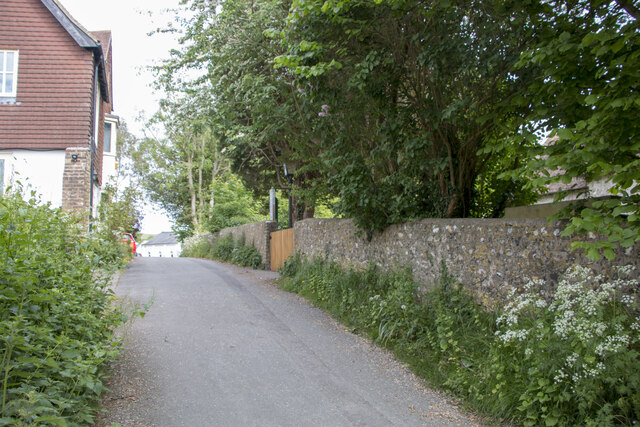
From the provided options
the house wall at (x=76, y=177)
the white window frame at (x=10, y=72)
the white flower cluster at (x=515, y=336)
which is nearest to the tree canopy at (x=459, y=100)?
→ the white flower cluster at (x=515, y=336)

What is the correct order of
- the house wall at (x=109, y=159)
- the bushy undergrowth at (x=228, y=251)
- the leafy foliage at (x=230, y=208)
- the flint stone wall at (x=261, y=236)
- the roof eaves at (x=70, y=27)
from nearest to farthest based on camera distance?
the roof eaves at (x=70, y=27), the flint stone wall at (x=261, y=236), the bushy undergrowth at (x=228, y=251), the house wall at (x=109, y=159), the leafy foliage at (x=230, y=208)

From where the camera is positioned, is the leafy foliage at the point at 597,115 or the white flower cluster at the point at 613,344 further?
the leafy foliage at the point at 597,115

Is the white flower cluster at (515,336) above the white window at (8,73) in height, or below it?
below

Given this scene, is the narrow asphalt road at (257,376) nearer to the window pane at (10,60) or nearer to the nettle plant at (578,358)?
the nettle plant at (578,358)

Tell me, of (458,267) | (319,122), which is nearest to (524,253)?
(458,267)

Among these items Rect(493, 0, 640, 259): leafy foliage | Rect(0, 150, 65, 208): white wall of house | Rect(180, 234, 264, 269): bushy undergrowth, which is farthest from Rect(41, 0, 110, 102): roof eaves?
Rect(493, 0, 640, 259): leafy foliage

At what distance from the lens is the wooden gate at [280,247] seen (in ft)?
50.0

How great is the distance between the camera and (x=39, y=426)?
3.24 metres

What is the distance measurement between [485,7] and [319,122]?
3495 mm

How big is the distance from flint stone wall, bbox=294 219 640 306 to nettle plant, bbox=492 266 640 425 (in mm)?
323

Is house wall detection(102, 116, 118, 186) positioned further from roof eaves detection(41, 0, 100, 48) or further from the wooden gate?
the wooden gate

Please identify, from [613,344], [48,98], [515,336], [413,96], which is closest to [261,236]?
[48,98]

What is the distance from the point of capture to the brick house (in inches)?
537

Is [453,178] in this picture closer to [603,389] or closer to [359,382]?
[359,382]
